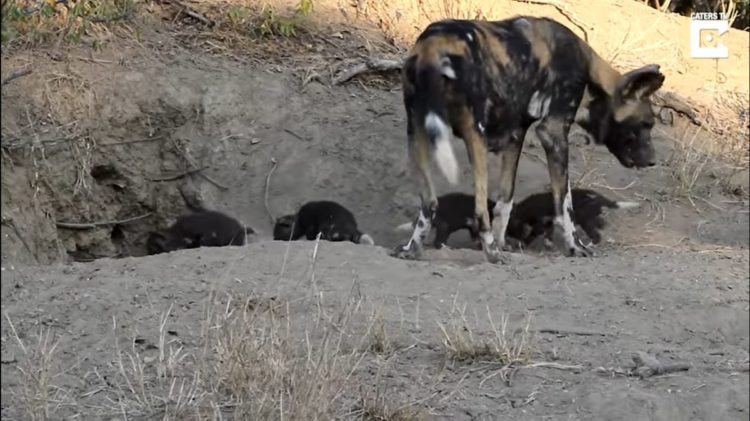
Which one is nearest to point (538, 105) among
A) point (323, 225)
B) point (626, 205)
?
point (626, 205)

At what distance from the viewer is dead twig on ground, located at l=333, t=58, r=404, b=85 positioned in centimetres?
921

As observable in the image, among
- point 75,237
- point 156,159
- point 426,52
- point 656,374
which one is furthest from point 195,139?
point 656,374

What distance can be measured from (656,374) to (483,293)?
54.4 inches

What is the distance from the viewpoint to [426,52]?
6.59 metres

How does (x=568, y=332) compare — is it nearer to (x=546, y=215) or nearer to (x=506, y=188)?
(x=506, y=188)

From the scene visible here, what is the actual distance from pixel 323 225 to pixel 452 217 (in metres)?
0.97

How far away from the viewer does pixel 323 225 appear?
25.7ft

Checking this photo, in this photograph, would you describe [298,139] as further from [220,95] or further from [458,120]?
[458,120]

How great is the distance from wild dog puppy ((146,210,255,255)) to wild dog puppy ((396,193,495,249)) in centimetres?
130

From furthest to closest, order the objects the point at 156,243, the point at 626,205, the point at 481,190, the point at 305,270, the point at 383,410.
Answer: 1. the point at 626,205
2. the point at 156,243
3. the point at 481,190
4. the point at 305,270
5. the point at 383,410

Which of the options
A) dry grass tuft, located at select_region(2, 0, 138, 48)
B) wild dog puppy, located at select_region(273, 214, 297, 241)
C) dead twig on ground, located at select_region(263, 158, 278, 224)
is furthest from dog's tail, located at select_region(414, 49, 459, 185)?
dead twig on ground, located at select_region(263, 158, 278, 224)

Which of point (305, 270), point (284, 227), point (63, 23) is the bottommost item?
point (284, 227)

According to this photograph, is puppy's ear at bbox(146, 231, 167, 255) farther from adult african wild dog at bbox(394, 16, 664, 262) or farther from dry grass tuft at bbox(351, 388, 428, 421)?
dry grass tuft at bbox(351, 388, 428, 421)

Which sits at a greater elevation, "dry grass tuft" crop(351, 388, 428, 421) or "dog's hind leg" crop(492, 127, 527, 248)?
"dry grass tuft" crop(351, 388, 428, 421)
